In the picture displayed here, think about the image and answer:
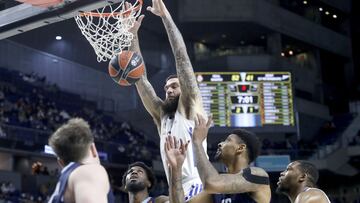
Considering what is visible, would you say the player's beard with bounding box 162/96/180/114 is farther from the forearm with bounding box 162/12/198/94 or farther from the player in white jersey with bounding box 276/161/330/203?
the player in white jersey with bounding box 276/161/330/203

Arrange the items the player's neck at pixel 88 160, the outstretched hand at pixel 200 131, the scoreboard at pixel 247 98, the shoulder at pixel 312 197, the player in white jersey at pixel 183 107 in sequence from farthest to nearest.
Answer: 1. the scoreboard at pixel 247 98
2. the player in white jersey at pixel 183 107
3. the shoulder at pixel 312 197
4. the outstretched hand at pixel 200 131
5. the player's neck at pixel 88 160

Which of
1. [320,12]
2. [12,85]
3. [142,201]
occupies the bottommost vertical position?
[142,201]

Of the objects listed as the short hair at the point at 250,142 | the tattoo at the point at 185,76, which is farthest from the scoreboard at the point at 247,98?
the short hair at the point at 250,142

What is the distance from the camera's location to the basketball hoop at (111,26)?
6262 millimetres

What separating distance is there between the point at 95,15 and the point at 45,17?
2.87 feet

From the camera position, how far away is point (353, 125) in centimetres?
2484

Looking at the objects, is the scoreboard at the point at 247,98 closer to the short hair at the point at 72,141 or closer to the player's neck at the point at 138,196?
the player's neck at the point at 138,196

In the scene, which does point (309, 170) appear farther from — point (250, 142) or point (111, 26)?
point (111, 26)

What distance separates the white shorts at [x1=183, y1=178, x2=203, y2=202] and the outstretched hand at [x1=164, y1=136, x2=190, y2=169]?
882mm

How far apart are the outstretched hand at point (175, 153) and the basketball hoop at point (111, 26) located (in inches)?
89.6

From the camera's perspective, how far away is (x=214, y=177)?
3.82m

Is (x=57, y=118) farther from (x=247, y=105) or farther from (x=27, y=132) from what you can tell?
(x=247, y=105)

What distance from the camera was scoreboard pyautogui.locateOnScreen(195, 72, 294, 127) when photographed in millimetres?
20641

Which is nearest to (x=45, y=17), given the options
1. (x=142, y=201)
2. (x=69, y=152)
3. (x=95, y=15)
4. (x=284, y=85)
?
(x=95, y=15)
